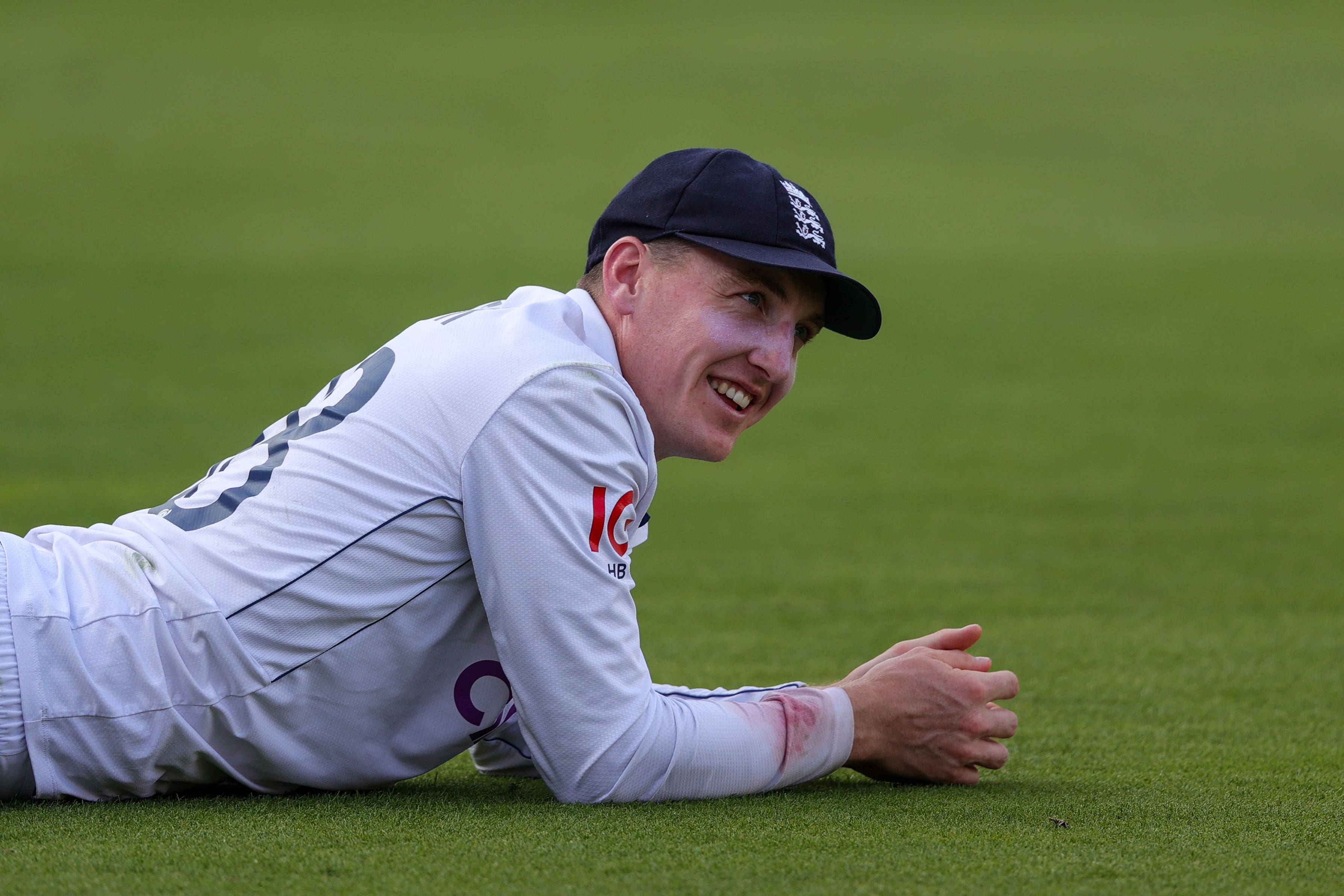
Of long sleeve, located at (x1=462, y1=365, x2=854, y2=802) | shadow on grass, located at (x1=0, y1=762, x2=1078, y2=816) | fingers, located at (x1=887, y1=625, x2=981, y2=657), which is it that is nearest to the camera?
long sleeve, located at (x1=462, y1=365, x2=854, y2=802)

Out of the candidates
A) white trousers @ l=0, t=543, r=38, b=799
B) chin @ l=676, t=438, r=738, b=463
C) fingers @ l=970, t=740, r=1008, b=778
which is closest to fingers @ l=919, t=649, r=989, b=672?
fingers @ l=970, t=740, r=1008, b=778

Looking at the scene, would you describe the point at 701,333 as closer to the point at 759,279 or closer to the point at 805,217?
the point at 759,279

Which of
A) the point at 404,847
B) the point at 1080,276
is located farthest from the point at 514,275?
the point at 404,847

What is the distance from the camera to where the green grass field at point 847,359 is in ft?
5.74

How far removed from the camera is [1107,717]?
2586mm

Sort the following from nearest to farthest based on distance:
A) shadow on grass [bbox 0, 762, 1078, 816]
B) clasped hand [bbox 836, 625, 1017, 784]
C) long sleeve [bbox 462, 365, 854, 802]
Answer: long sleeve [bbox 462, 365, 854, 802], shadow on grass [bbox 0, 762, 1078, 816], clasped hand [bbox 836, 625, 1017, 784]

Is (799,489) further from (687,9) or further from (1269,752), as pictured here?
(687,9)

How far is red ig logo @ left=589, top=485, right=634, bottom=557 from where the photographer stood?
178 cm

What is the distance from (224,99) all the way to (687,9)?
25.0 ft

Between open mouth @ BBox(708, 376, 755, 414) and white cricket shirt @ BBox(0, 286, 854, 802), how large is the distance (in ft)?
0.43

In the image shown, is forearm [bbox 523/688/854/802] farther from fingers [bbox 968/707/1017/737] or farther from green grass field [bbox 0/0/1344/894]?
fingers [bbox 968/707/1017/737]

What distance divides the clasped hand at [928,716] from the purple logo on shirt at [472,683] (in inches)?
18.7

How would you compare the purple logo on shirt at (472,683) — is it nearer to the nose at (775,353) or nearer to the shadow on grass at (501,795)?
the shadow on grass at (501,795)

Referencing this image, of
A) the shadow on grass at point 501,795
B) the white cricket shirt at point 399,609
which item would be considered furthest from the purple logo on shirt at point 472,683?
the shadow on grass at point 501,795
